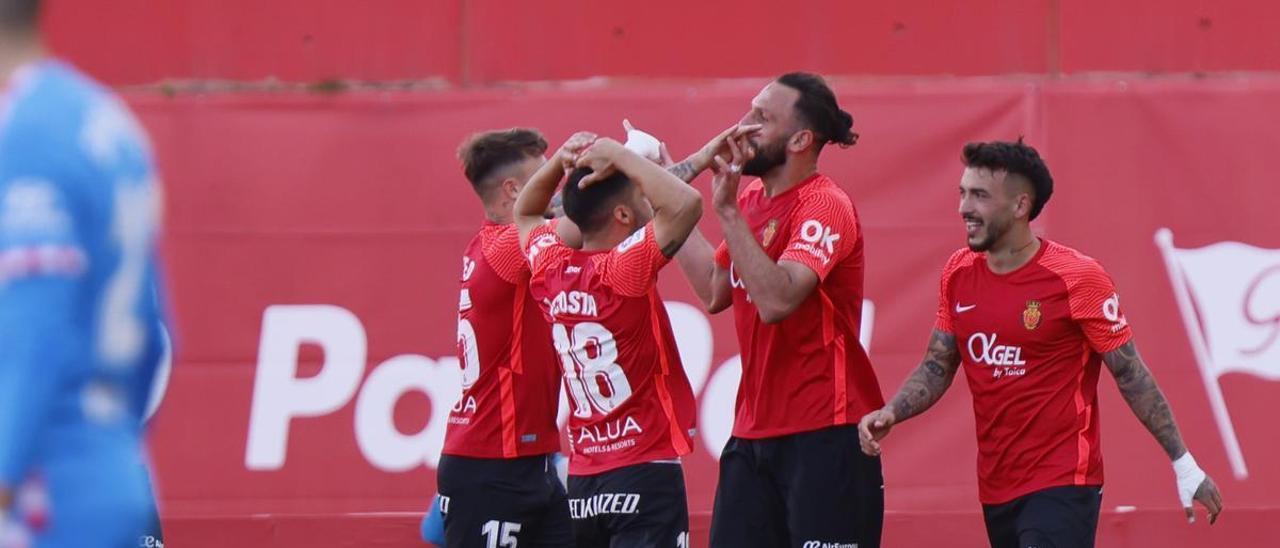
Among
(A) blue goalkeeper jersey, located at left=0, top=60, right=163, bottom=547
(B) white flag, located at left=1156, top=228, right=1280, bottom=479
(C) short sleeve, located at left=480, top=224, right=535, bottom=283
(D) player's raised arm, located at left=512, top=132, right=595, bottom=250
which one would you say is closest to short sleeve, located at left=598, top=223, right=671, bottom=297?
(D) player's raised arm, located at left=512, top=132, right=595, bottom=250

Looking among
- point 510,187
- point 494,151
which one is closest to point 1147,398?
point 510,187

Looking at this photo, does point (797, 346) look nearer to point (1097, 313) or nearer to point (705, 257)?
point (705, 257)

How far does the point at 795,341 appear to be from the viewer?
6.02 metres

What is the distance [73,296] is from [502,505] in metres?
3.68

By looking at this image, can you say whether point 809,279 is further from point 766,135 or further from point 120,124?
point 120,124

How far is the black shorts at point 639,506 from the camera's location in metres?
5.74

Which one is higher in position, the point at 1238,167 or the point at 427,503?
the point at 1238,167

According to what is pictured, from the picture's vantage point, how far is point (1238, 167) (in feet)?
27.4

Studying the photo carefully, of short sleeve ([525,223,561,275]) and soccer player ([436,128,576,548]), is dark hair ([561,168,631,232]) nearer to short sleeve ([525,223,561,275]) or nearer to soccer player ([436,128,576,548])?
short sleeve ([525,223,561,275])

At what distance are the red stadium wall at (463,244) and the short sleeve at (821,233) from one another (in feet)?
8.12

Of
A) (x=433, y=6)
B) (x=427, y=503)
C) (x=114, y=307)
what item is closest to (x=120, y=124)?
(x=114, y=307)

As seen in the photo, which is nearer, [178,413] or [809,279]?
[809,279]

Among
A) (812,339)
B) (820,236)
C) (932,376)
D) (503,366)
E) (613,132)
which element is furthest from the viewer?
(613,132)

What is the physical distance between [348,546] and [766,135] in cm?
356
